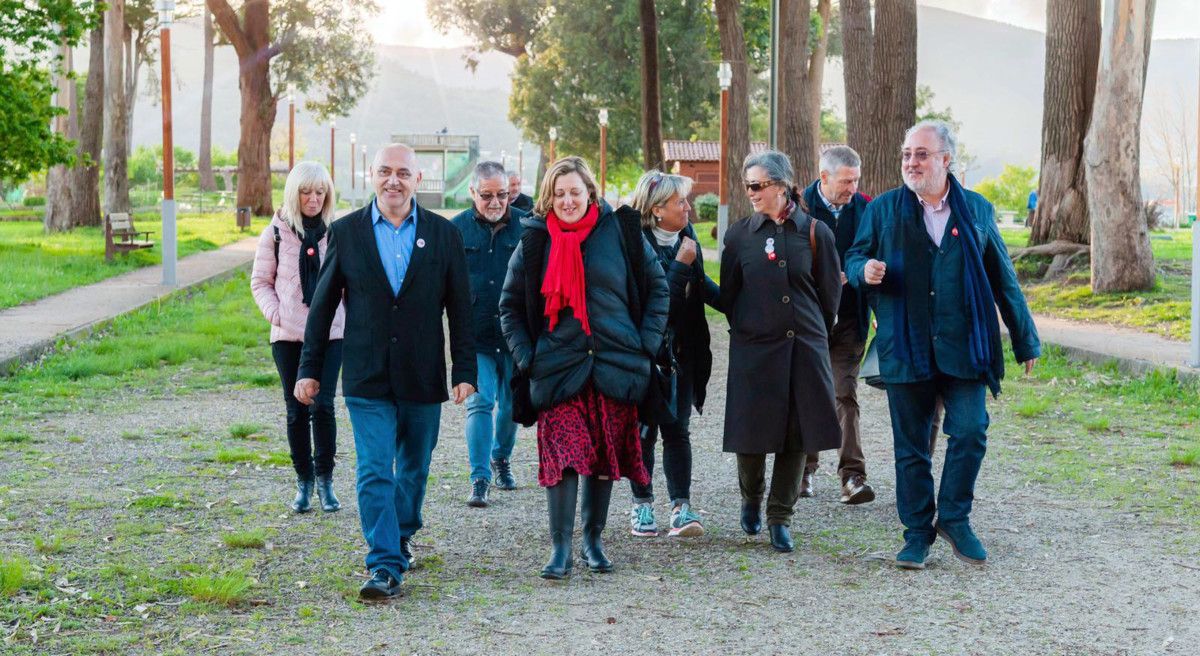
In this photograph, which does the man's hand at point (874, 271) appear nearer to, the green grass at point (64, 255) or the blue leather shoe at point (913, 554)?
the blue leather shoe at point (913, 554)

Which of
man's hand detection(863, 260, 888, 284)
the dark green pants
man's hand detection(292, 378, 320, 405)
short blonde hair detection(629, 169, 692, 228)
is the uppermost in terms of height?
short blonde hair detection(629, 169, 692, 228)

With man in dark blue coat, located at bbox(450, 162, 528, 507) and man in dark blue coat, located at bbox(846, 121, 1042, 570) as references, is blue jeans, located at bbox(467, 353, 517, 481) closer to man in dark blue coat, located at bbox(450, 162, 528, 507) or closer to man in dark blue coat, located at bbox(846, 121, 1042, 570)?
man in dark blue coat, located at bbox(450, 162, 528, 507)

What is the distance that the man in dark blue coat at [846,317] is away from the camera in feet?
25.3

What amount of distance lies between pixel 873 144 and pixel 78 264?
12.8 meters

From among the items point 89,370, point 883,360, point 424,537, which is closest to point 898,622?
point 883,360

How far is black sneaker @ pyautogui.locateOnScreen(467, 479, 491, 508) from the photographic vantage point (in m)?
7.84

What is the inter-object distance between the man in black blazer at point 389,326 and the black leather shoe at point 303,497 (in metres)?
1.57

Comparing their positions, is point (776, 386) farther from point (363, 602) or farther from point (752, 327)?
point (363, 602)

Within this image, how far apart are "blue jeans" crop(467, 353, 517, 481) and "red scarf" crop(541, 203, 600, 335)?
67.6 inches

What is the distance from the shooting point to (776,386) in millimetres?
6773

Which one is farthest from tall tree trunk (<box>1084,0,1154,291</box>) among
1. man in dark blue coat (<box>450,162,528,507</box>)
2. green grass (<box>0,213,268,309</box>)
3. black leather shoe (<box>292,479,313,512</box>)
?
green grass (<box>0,213,268,309</box>)

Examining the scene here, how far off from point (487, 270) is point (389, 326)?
7.01 feet

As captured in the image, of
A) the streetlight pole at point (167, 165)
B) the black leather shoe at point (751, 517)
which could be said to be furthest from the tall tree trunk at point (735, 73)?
the black leather shoe at point (751, 517)

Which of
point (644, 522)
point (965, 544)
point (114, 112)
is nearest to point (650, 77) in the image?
point (114, 112)
